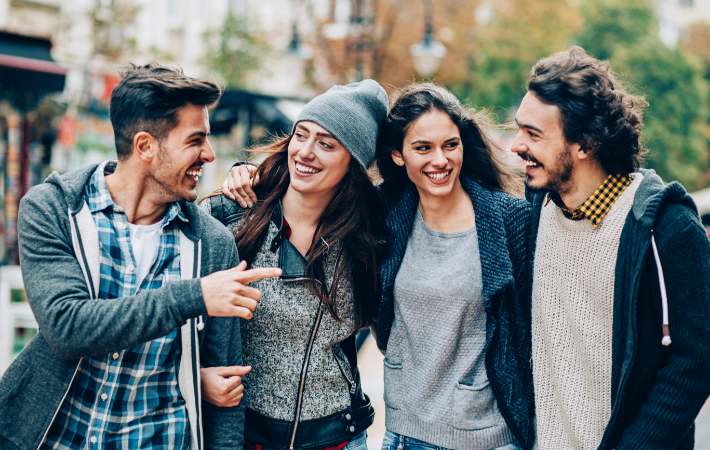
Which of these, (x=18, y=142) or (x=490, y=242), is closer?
(x=490, y=242)

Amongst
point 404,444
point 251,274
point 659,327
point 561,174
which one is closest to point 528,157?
point 561,174

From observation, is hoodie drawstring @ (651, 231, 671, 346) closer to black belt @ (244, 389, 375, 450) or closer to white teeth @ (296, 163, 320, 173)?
black belt @ (244, 389, 375, 450)

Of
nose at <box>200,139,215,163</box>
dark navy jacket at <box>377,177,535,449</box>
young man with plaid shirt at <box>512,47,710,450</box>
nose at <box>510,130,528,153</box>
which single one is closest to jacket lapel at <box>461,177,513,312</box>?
dark navy jacket at <box>377,177,535,449</box>

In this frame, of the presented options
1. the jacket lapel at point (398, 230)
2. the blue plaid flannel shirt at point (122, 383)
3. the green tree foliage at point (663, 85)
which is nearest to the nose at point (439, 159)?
the jacket lapel at point (398, 230)

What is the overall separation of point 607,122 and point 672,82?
28.9 meters

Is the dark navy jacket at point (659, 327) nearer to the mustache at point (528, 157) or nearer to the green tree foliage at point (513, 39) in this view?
the mustache at point (528, 157)

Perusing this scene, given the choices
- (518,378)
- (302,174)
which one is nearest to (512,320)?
(518,378)

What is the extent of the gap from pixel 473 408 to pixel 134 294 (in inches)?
59.7

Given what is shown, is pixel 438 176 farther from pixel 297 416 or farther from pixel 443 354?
pixel 297 416

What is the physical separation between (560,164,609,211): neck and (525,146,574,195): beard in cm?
A: 2

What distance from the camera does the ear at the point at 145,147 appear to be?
7.77 ft

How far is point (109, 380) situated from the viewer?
87.3 inches

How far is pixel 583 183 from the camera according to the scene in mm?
2627

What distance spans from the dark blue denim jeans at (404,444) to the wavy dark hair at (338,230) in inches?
21.6
